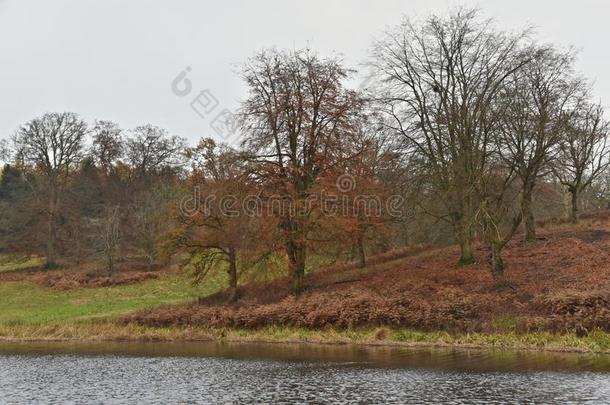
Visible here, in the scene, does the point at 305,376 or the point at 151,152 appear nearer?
the point at 305,376

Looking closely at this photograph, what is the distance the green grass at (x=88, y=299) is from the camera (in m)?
40.2

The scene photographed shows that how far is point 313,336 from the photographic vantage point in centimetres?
3103

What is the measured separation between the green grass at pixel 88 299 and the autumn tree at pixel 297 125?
888cm

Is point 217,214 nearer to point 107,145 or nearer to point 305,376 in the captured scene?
point 305,376

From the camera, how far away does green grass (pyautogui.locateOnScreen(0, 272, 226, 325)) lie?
40188 mm

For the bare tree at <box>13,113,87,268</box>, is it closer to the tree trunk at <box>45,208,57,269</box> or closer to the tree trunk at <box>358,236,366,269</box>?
the tree trunk at <box>45,208,57,269</box>

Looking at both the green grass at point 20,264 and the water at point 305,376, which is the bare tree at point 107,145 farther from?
the water at point 305,376

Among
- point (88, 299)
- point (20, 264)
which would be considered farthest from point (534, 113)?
point (20, 264)

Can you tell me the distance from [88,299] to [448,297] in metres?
30.7

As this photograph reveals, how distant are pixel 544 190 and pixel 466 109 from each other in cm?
1228

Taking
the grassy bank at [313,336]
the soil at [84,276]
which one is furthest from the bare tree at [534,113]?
the soil at [84,276]

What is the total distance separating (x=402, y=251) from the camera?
152 ft

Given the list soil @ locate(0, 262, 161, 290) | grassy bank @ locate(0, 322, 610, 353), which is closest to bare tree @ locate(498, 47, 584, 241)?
grassy bank @ locate(0, 322, 610, 353)

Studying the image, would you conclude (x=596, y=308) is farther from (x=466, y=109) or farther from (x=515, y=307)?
(x=466, y=109)
